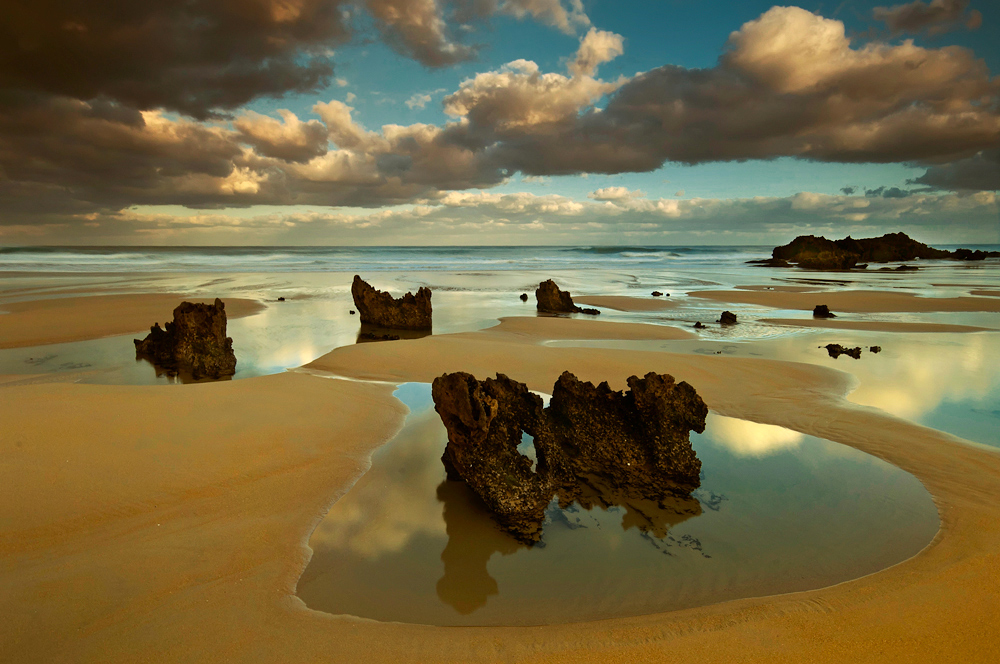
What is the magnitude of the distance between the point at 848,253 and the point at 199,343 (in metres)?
63.1

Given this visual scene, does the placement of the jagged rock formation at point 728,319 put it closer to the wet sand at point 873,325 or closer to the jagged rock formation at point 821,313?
the wet sand at point 873,325

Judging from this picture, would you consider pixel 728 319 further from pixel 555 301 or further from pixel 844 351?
pixel 555 301

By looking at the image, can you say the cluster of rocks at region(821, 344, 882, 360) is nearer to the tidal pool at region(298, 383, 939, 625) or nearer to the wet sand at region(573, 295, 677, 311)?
the tidal pool at region(298, 383, 939, 625)

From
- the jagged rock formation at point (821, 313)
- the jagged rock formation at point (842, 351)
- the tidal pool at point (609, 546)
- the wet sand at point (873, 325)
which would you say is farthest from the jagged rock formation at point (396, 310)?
the jagged rock formation at point (821, 313)

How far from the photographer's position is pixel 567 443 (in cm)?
589

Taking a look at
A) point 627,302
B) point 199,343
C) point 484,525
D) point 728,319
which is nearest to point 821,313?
point 728,319

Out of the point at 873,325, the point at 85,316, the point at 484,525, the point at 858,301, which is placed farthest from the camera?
the point at 858,301

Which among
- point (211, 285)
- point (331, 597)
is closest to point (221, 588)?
point (331, 597)

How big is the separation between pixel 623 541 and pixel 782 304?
74.1ft

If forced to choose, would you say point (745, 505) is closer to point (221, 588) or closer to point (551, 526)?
point (551, 526)

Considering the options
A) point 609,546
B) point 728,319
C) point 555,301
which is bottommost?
point 609,546

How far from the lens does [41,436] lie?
5676mm

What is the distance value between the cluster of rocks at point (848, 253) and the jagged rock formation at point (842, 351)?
47.1 metres

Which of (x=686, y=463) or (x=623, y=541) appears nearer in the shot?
(x=623, y=541)
